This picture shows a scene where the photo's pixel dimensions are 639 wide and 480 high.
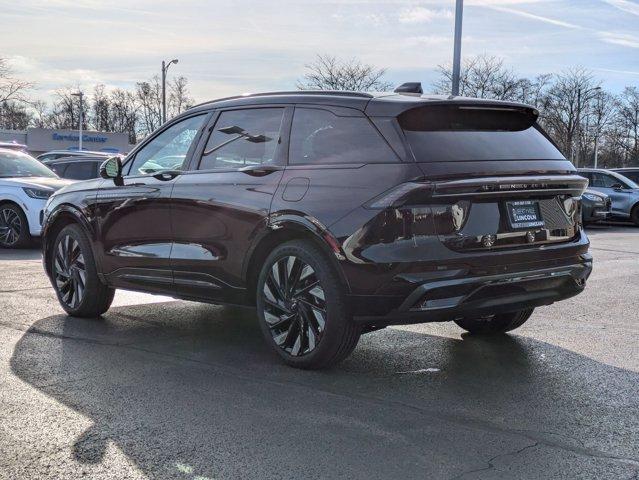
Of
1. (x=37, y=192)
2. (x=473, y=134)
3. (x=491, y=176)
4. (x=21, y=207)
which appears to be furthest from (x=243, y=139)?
(x=21, y=207)

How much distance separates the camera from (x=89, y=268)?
633 centimetres

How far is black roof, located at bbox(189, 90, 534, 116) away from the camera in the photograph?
179 inches

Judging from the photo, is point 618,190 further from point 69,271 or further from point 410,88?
point 69,271

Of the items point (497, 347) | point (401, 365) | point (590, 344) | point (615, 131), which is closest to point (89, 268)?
point (401, 365)

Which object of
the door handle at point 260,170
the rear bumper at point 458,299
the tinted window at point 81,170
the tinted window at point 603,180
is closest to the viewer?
the rear bumper at point 458,299

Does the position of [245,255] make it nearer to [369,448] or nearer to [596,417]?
[369,448]

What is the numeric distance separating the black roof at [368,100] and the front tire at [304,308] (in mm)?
941

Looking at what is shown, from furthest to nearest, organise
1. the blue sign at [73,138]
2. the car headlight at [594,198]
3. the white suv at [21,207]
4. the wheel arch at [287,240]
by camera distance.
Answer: the blue sign at [73,138] < the car headlight at [594,198] < the white suv at [21,207] < the wheel arch at [287,240]

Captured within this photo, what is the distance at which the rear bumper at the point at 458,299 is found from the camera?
4.19 m

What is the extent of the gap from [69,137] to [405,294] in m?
76.8

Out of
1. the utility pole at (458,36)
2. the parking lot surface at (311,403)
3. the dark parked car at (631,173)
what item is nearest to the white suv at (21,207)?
the parking lot surface at (311,403)

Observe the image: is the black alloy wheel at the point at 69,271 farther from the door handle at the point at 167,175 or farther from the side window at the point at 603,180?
the side window at the point at 603,180

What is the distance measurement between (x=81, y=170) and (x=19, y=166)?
3368 mm

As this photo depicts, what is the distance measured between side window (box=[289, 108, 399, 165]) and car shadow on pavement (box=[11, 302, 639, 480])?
1.36 m
